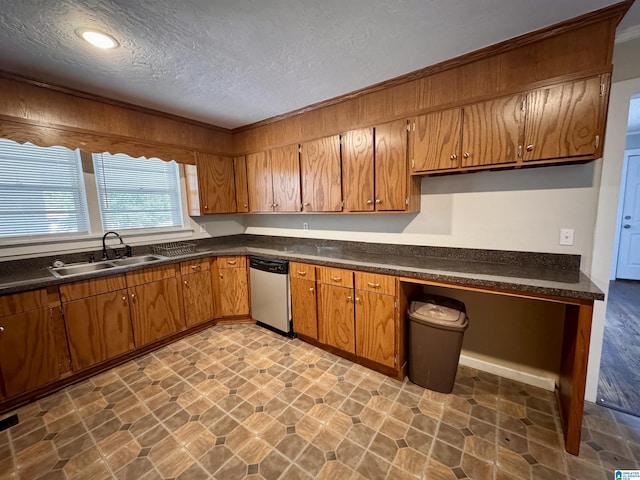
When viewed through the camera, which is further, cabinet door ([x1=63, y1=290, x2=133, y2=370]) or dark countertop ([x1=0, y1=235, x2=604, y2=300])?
cabinet door ([x1=63, y1=290, x2=133, y2=370])

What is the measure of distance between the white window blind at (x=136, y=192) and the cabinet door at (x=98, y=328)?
89 cm

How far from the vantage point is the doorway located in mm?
2025

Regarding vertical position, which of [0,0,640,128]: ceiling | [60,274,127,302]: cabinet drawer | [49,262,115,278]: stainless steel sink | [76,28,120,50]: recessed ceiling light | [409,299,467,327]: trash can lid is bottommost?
[409,299,467,327]: trash can lid

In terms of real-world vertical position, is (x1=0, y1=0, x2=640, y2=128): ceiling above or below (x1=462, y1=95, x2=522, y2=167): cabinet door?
above

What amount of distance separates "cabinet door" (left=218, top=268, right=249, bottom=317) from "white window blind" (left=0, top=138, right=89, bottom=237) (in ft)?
4.80

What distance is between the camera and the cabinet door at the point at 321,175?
2686 mm

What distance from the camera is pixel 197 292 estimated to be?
312cm

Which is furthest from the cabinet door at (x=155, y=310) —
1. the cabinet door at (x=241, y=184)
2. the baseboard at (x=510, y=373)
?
the baseboard at (x=510, y=373)

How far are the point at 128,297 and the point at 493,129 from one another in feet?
11.0

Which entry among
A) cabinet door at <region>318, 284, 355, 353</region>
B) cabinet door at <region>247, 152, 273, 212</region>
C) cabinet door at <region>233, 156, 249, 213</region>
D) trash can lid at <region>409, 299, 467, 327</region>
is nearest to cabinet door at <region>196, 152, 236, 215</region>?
cabinet door at <region>233, 156, 249, 213</region>

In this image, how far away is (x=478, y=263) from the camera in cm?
221

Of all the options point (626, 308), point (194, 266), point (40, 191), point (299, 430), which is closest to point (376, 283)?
point (299, 430)

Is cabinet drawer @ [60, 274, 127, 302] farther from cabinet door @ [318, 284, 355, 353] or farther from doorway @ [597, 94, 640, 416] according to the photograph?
doorway @ [597, 94, 640, 416]

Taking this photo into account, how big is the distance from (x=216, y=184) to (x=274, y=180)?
32.6 inches
